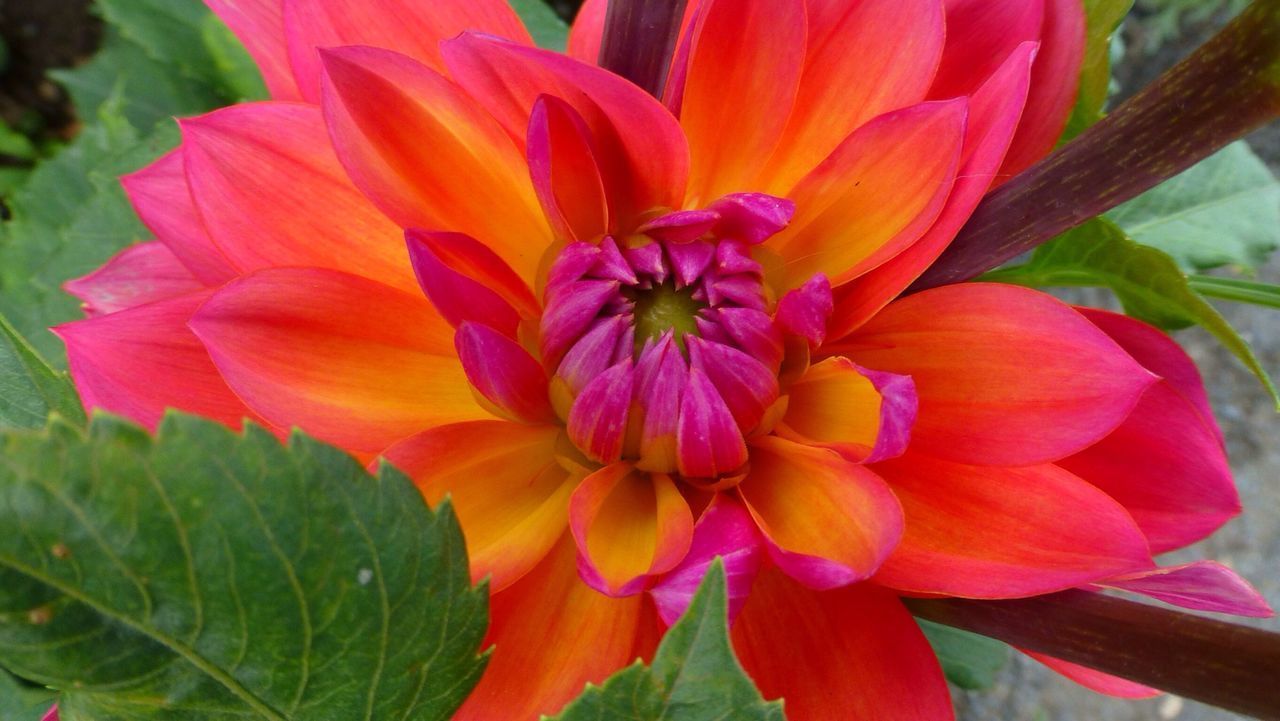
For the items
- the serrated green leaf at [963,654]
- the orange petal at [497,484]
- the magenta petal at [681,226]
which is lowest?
the serrated green leaf at [963,654]

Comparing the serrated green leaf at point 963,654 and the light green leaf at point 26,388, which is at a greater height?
the light green leaf at point 26,388

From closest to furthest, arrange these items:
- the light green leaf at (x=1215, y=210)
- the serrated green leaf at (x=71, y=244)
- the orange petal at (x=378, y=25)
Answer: the orange petal at (x=378, y=25), the light green leaf at (x=1215, y=210), the serrated green leaf at (x=71, y=244)

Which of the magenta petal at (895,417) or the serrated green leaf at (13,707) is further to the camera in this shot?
the serrated green leaf at (13,707)

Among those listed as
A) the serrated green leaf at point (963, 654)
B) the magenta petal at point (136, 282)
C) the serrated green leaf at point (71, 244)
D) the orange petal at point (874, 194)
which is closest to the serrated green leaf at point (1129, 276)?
the orange petal at point (874, 194)

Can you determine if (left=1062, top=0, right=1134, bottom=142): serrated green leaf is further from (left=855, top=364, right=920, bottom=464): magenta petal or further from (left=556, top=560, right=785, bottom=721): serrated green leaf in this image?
(left=556, top=560, right=785, bottom=721): serrated green leaf

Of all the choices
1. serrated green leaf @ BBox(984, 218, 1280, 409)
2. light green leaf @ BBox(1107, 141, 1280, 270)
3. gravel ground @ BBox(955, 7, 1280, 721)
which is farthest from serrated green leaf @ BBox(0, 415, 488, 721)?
gravel ground @ BBox(955, 7, 1280, 721)

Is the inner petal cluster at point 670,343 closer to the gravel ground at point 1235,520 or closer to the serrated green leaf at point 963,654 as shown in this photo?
the serrated green leaf at point 963,654
